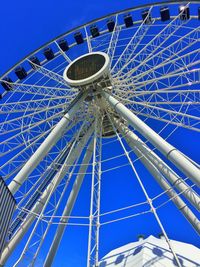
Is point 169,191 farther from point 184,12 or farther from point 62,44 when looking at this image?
point 62,44

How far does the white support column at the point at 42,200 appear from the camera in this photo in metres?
16.2

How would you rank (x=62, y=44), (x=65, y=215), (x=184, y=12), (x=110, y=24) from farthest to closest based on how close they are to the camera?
(x=62, y=44) → (x=110, y=24) → (x=184, y=12) → (x=65, y=215)

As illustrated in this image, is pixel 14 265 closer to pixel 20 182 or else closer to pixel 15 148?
pixel 20 182

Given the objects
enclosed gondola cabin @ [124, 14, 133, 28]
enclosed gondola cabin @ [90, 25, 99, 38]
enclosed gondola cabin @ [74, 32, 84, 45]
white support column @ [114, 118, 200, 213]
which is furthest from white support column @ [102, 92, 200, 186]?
enclosed gondola cabin @ [74, 32, 84, 45]

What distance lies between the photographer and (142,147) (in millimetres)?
18859

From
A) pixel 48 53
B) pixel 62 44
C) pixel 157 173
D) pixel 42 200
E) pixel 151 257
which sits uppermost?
pixel 62 44

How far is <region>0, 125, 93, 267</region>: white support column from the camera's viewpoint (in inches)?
639

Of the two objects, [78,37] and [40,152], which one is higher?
[78,37]

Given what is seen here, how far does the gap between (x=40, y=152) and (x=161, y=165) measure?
6.47 meters

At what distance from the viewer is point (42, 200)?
1867 centimetres

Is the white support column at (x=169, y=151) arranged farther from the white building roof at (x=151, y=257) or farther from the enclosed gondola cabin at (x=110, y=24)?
the enclosed gondola cabin at (x=110, y=24)

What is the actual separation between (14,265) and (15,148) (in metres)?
8.06

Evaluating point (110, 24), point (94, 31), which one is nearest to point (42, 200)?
point (94, 31)

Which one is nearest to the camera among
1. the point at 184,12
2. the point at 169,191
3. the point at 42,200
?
the point at 169,191
